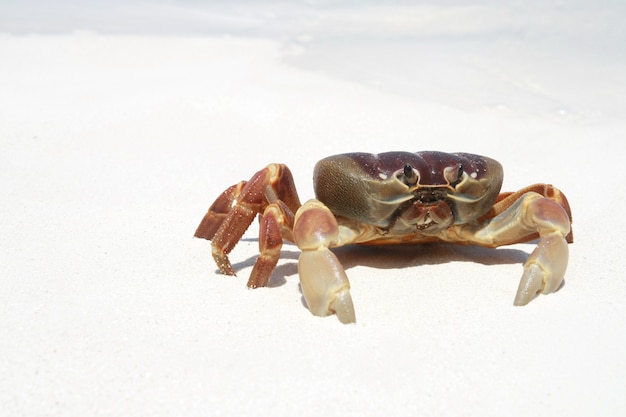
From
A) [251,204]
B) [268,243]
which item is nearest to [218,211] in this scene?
[251,204]

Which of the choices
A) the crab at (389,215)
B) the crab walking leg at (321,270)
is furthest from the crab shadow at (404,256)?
the crab walking leg at (321,270)

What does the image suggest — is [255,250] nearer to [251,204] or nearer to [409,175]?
[251,204]

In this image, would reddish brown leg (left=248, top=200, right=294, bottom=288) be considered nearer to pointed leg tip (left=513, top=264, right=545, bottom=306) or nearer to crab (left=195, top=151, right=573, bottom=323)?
crab (left=195, top=151, right=573, bottom=323)

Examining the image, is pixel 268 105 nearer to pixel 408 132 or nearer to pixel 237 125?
pixel 237 125

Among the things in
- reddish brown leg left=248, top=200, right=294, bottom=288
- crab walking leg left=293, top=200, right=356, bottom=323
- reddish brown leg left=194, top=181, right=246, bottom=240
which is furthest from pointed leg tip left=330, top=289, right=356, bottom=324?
reddish brown leg left=194, top=181, right=246, bottom=240

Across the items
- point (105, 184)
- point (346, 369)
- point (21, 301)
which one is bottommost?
point (105, 184)

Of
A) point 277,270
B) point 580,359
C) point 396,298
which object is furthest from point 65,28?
point 580,359
